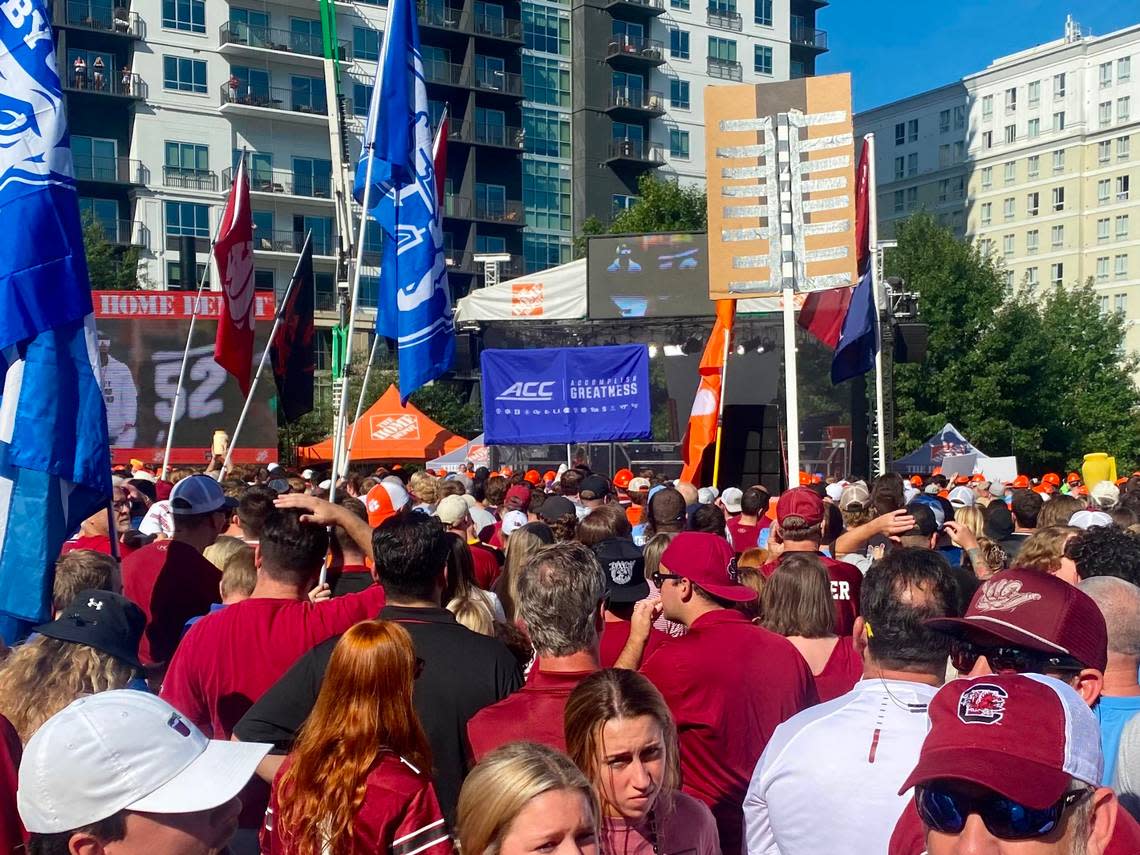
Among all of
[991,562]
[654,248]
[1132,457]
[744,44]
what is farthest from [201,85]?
[991,562]

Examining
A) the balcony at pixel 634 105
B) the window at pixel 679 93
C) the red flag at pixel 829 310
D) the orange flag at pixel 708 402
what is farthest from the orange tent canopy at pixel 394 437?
the window at pixel 679 93

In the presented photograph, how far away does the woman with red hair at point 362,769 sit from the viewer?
2.94 m

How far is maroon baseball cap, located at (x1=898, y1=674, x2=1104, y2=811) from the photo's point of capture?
6.58 feet

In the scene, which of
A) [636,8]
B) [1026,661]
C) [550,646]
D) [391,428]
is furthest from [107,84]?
[1026,661]

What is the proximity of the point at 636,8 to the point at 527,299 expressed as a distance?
45695 millimetres

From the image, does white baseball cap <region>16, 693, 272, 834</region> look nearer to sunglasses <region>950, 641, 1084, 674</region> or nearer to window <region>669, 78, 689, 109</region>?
sunglasses <region>950, 641, 1084, 674</region>

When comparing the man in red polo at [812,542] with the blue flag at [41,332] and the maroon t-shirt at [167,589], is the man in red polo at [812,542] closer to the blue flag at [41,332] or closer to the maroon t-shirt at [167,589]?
the maroon t-shirt at [167,589]

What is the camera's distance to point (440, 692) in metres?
3.85

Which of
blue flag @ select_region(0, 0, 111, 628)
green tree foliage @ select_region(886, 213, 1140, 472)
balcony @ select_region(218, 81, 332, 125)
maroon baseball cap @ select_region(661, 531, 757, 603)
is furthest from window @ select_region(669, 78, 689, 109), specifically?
maroon baseball cap @ select_region(661, 531, 757, 603)

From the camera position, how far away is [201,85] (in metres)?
57.6

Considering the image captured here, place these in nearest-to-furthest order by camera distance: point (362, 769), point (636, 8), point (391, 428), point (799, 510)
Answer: point (362, 769) → point (799, 510) → point (391, 428) → point (636, 8)

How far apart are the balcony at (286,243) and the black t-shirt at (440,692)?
55.6m

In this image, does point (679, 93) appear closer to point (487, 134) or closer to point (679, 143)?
point (679, 143)

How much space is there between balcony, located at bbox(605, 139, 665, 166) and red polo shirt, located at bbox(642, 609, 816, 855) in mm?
63531
